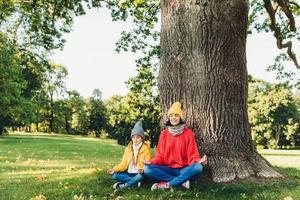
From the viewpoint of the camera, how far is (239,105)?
8.75m

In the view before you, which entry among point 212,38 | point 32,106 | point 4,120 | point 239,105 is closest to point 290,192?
point 239,105

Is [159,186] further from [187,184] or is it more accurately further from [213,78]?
[213,78]

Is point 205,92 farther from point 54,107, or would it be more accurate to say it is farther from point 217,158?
point 54,107

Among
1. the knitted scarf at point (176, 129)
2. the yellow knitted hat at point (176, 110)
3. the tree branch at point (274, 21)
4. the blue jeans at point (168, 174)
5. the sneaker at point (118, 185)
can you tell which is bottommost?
the sneaker at point (118, 185)

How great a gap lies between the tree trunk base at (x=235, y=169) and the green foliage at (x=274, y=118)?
64.1 metres

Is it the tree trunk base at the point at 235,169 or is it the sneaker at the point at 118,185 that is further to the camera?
the sneaker at the point at 118,185

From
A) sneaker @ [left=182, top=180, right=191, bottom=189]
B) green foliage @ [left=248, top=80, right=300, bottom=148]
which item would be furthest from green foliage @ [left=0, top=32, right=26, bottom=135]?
green foliage @ [left=248, top=80, right=300, bottom=148]

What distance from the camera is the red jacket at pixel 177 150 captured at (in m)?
7.96

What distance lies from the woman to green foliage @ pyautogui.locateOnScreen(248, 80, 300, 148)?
6486 centimetres

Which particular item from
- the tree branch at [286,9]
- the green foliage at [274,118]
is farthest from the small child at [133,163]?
the green foliage at [274,118]

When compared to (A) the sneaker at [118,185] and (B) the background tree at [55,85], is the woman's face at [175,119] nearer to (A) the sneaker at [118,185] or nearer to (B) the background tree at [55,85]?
(A) the sneaker at [118,185]

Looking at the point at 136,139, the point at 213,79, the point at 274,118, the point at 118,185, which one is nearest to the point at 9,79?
the point at 118,185

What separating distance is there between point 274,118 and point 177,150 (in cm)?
6737

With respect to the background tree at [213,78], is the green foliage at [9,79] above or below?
above
